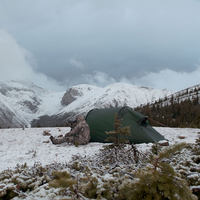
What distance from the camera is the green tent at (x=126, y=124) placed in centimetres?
957

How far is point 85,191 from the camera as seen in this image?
72.9 inches

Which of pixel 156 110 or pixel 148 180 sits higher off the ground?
pixel 156 110

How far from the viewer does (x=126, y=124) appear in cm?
1018

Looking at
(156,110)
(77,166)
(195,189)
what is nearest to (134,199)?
Result: (195,189)

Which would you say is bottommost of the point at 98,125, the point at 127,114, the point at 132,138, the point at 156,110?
the point at 132,138

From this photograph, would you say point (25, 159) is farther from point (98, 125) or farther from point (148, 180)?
point (148, 180)

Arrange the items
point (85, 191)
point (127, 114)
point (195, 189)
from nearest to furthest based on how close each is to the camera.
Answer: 1. point (85, 191)
2. point (195, 189)
3. point (127, 114)

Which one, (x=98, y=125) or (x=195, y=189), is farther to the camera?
(x=98, y=125)

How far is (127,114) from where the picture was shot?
10734 millimetres

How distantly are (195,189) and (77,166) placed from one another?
88.4 inches

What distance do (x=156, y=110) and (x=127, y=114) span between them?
189ft

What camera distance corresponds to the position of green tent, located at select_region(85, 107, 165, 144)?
31.4ft

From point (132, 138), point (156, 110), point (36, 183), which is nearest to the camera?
point (36, 183)

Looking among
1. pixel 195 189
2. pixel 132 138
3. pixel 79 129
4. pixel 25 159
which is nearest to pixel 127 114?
pixel 132 138
